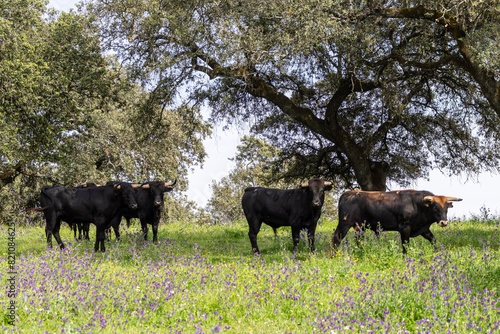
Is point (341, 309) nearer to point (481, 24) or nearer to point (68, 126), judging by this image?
point (481, 24)

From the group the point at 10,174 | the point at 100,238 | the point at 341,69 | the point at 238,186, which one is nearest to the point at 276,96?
the point at 341,69

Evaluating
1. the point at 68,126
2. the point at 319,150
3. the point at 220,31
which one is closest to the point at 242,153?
the point at 319,150

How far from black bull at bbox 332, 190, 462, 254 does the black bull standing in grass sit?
856mm

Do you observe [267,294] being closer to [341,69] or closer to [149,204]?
A: [149,204]

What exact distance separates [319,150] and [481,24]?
895 cm

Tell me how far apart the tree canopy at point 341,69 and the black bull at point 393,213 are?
485 cm

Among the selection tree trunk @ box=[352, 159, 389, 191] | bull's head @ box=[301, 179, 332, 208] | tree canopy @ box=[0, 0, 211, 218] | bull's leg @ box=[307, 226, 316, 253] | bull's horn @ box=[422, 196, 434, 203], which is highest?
tree canopy @ box=[0, 0, 211, 218]

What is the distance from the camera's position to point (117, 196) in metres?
13.9

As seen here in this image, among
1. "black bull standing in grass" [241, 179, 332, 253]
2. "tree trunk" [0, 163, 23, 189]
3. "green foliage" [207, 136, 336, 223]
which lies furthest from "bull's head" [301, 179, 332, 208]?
"green foliage" [207, 136, 336, 223]

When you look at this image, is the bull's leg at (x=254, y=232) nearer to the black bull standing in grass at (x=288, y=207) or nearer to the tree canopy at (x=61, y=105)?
the black bull standing in grass at (x=288, y=207)

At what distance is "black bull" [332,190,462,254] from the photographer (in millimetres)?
11516

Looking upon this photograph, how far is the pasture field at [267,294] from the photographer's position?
6676 millimetres

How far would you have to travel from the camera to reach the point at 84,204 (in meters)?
13.7

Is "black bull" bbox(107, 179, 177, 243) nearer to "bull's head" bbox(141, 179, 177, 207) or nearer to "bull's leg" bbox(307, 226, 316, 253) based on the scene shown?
"bull's head" bbox(141, 179, 177, 207)
